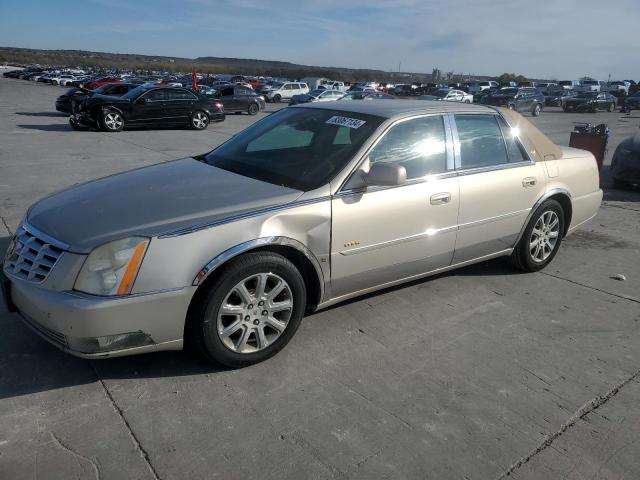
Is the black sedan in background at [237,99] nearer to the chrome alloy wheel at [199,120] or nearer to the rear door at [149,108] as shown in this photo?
the chrome alloy wheel at [199,120]

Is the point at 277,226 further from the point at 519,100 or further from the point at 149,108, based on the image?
the point at 519,100

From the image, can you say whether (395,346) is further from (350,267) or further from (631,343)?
(631,343)

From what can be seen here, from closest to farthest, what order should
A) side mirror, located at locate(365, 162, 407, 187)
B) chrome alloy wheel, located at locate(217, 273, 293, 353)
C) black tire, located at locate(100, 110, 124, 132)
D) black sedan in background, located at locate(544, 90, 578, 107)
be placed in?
chrome alloy wheel, located at locate(217, 273, 293, 353), side mirror, located at locate(365, 162, 407, 187), black tire, located at locate(100, 110, 124, 132), black sedan in background, located at locate(544, 90, 578, 107)

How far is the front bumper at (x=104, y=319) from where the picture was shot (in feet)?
8.82

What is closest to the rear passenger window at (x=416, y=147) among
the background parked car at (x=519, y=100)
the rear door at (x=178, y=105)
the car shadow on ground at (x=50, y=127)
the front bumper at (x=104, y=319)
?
the front bumper at (x=104, y=319)

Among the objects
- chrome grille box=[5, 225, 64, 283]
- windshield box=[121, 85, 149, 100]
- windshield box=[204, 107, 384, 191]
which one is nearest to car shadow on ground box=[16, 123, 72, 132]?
windshield box=[121, 85, 149, 100]

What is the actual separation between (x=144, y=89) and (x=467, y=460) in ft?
55.1

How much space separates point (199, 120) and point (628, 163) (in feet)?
42.7

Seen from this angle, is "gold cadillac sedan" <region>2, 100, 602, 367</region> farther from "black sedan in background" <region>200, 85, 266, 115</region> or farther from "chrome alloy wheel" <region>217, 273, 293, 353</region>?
"black sedan in background" <region>200, 85, 266, 115</region>

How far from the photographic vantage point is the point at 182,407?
2836mm

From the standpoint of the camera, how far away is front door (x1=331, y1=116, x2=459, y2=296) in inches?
138

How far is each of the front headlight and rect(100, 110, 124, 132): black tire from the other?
46.8ft

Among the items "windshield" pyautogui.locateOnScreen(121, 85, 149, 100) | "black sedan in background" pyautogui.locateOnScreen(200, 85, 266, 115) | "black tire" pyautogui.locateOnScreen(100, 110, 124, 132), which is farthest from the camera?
"black sedan in background" pyautogui.locateOnScreen(200, 85, 266, 115)

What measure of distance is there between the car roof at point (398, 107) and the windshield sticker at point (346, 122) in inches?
4.7
